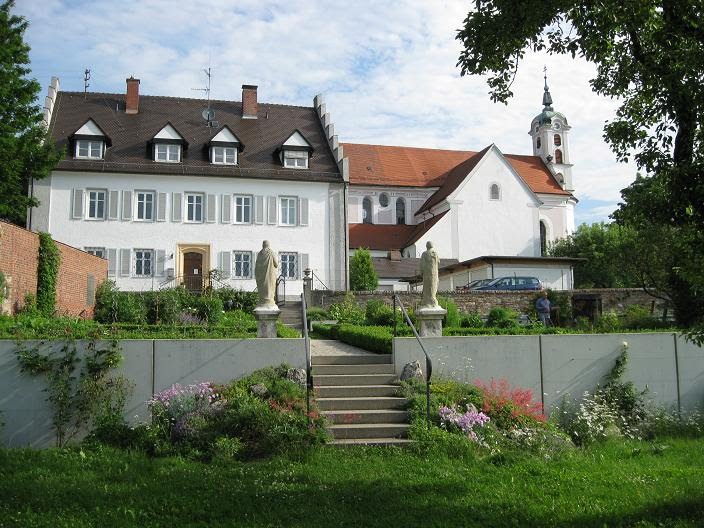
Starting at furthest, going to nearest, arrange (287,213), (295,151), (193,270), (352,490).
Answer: (295,151), (287,213), (193,270), (352,490)

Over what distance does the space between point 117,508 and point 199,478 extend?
4.23ft

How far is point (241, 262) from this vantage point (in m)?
34.2

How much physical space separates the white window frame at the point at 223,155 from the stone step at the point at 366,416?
2661 centimetres

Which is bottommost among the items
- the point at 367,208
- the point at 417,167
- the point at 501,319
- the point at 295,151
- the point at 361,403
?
the point at 361,403

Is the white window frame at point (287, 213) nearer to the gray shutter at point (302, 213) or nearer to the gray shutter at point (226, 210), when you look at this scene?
the gray shutter at point (302, 213)

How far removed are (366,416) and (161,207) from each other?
85.4ft

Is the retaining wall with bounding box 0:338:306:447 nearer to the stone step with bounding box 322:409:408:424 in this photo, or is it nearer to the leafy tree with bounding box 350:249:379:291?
the stone step with bounding box 322:409:408:424

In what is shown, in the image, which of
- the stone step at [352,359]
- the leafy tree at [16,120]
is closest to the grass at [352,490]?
the stone step at [352,359]

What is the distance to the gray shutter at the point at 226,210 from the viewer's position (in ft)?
112

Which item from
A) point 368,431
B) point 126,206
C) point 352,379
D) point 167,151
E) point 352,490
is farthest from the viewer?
point 167,151

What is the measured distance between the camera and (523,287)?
102ft

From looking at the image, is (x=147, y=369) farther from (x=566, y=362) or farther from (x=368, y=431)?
(x=566, y=362)

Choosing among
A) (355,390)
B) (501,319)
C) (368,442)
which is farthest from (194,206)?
(368,442)

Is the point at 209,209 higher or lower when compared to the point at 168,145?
lower
